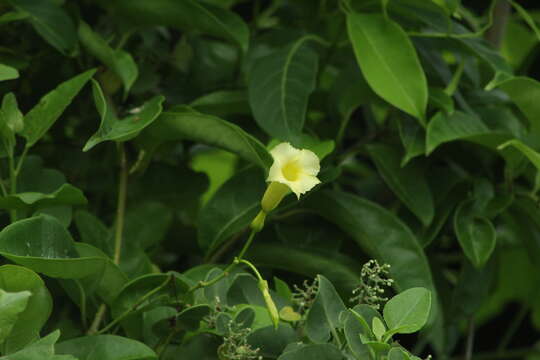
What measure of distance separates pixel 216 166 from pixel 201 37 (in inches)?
20.9

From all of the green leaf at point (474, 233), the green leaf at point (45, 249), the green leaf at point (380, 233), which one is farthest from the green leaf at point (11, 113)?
the green leaf at point (474, 233)

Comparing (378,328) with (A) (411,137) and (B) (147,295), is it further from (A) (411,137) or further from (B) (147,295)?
(A) (411,137)

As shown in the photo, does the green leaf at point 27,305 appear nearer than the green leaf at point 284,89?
→ Yes

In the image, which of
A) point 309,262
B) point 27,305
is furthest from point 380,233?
point 27,305

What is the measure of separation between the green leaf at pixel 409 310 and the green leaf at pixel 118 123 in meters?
0.28

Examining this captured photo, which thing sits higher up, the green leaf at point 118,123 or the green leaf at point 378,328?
the green leaf at point 118,123

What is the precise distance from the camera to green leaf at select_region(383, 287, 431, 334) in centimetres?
66

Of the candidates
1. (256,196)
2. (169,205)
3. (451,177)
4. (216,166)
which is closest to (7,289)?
(256,196)

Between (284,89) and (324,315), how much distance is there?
34 cm

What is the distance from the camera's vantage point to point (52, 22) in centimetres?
94

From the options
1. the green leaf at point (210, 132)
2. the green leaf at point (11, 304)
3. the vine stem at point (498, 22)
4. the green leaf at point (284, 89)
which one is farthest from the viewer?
the vine stem at point (498, 22)

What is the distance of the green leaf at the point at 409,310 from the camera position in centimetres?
66

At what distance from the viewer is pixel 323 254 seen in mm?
934

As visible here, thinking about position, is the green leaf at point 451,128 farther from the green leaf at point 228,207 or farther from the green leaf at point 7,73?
the green leaf at point 7,73
